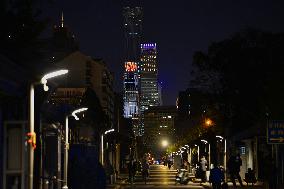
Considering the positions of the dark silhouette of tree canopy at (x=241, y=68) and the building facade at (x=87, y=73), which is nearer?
the dark silhouette of tree canopy at (x=241, y=68)

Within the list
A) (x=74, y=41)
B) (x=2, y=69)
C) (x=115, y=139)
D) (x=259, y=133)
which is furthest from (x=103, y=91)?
(x=2, y=69)

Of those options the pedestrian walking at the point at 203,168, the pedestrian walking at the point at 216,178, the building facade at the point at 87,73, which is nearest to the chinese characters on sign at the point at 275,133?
the pedestrian walking at the point at 216,178

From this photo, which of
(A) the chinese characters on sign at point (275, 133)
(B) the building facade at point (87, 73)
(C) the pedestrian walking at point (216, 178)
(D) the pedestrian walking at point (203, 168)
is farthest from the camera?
(B) the building facade at point (87, 73)

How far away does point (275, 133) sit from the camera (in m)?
29.5

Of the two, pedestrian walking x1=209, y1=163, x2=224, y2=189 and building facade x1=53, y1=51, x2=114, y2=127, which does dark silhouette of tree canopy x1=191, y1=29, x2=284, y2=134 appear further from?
building facade x1=53, y1=51, x2=114, y2=127

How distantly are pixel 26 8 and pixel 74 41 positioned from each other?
15665 centimetres

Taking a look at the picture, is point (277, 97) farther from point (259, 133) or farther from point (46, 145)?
point (46, 145)

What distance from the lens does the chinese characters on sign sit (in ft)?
96.4

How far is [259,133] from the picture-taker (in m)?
48.3

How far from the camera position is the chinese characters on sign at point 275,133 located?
96.4 feet

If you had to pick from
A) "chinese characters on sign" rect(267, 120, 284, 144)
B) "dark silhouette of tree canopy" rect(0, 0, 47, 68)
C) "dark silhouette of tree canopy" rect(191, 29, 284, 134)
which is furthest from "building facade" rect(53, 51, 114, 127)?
"chinese characters on sign" rect(267, 120, 284, 144)

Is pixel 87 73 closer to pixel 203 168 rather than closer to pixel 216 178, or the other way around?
pixel 203 168

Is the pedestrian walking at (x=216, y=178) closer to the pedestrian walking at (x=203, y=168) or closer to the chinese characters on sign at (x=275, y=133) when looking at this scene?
the chinese characters on sign at (x=275, y=133)

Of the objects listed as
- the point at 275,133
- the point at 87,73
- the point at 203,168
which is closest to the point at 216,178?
the point at 275,133
